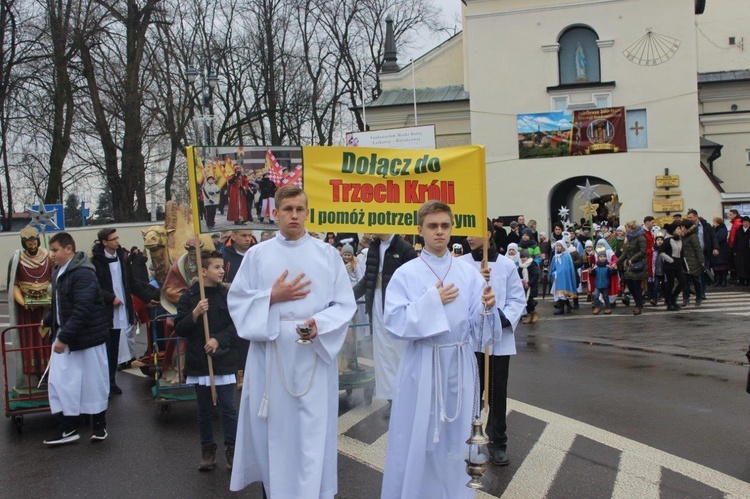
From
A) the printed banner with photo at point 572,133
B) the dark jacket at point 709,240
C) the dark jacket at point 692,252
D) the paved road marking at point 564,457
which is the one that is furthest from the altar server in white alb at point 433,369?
the printed banner with photo at point 572,133

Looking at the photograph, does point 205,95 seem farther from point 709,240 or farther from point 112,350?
point 112,350

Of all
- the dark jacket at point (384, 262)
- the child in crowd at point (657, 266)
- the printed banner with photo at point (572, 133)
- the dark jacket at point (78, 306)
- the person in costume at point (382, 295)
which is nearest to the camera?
the dark jacket at point (78, 306)

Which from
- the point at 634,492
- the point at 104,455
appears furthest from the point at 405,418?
the point at 104,455

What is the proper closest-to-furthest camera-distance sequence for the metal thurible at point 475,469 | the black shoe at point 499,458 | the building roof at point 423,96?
the metal thurible at point 475,469 < the black shoe at point 499,458 < the building roof at point 423,96

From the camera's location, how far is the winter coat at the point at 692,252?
1734cm

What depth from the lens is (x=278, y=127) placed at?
43.3 meters

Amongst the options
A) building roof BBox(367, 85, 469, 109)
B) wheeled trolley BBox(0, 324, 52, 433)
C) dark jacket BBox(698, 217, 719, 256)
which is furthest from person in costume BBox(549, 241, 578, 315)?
building roof BBox(367, 85, 469, 109)

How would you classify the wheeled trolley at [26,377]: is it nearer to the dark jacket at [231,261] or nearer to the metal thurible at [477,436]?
the dark jacket at [231,261]

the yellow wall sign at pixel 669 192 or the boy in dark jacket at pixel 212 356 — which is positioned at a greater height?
the yellow wall sign at pixel 669 192

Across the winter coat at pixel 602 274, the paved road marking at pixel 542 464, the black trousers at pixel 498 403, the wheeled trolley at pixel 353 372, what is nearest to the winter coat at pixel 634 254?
the winter coat at pixel 602 274

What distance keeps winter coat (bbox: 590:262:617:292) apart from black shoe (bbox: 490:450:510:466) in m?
10.9

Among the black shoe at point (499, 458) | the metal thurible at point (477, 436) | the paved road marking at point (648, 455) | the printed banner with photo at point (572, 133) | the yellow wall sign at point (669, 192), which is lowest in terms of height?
the paved road marking at point (648, 455)

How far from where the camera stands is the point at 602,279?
17.2 metres

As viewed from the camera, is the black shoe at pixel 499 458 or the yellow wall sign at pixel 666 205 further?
the yellow wall sign at pixel 666 205
